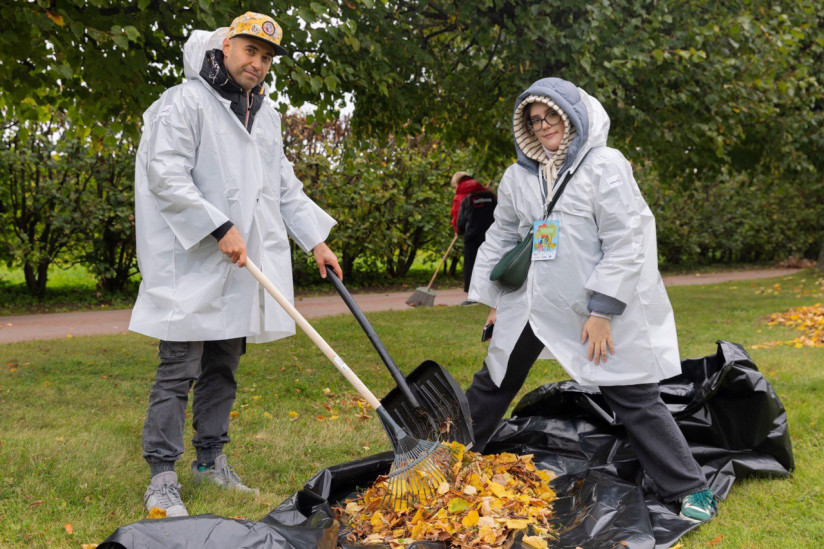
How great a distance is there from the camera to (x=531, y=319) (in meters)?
3.08

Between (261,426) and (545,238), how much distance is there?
2217mm

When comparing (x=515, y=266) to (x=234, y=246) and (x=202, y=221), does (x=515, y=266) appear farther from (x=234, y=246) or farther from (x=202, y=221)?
(x=202, y=221)

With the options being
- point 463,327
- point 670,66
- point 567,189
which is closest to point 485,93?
point 670,66

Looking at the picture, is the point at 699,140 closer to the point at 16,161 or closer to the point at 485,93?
the point at 485,93

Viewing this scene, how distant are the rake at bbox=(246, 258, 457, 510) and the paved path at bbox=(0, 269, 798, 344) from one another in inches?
221

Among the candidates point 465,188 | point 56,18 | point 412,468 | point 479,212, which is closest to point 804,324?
point 479,212

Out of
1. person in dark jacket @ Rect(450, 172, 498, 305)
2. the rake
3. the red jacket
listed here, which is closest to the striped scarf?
the rake

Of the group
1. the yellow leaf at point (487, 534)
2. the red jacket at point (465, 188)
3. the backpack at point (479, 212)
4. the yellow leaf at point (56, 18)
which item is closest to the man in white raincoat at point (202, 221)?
the yellow leaf at point (487, 534)

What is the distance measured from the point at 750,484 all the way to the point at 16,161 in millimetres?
9020

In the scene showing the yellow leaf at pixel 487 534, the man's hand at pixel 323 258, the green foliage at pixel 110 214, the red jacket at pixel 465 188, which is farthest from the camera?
the green foliage at pixel 110 214

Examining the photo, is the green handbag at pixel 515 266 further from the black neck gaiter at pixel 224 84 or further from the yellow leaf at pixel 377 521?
the black neck gaiter at pixel 224 84

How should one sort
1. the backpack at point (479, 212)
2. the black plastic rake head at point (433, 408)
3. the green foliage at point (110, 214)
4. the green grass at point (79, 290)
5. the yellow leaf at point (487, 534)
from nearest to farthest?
the yellow leaf at point (487, 534)
the black plastic rake head at point (433, 408)
the backpack at point (479, 212)
the green foliage at point (110, 214)
the green grass at point (79, 290)

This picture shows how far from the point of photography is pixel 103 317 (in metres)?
9.02

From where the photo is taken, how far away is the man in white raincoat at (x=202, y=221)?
288 centimetres
